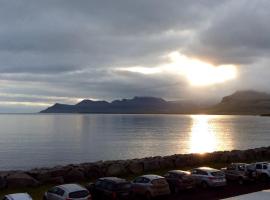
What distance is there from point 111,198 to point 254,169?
16.7 metres

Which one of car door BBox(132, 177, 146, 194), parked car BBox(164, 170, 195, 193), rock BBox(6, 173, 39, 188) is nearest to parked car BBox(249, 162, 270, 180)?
parked car BBox(164, 170, 195, 193)

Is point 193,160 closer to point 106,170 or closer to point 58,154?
point 106,170

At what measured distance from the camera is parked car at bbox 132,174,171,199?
29581 millimetres

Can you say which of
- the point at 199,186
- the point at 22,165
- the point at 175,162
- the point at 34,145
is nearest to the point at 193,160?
the point at 175,162

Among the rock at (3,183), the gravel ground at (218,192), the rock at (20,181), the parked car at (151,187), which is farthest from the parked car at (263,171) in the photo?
the rock at (3,183)

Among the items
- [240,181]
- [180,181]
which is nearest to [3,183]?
[180,181]

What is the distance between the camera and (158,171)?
147 feet

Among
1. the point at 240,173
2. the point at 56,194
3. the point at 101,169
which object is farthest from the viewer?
the point at 101,169

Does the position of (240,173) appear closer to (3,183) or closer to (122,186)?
(122,186)

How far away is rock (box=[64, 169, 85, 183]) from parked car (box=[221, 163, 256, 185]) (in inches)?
533

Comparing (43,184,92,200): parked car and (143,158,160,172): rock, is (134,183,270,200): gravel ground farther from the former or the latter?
(143,158,160,172): rock

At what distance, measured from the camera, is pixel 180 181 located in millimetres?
32344

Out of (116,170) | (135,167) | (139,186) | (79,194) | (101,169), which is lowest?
(116,170)

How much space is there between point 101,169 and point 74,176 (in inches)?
145
